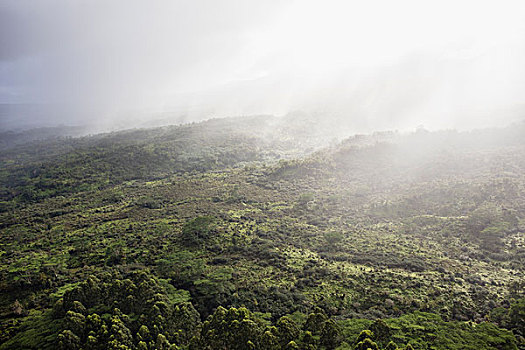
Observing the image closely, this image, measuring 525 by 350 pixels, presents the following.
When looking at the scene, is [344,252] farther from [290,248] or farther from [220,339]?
[220,339]

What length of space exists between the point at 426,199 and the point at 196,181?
369ft

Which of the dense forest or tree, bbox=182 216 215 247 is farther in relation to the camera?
tree, bbox=182 216 215 247

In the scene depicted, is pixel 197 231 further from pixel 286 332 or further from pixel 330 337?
pixel 330 337

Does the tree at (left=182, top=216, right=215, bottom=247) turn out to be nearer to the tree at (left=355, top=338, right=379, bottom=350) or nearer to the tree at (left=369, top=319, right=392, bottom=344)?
the tree at (left=369, top=319, right=392, bottom=344)

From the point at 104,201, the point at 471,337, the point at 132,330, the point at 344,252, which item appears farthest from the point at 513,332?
the point at 104,201

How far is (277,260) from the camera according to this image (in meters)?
75.7

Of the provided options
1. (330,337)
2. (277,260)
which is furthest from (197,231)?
(330,337)

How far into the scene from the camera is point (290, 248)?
84062mm

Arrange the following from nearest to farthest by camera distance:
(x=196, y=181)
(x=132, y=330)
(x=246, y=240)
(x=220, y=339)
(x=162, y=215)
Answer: (x=220, y=339), (x=132, y=330), (x=246, y=240), (x=162, y=215), (x=196, y=181)

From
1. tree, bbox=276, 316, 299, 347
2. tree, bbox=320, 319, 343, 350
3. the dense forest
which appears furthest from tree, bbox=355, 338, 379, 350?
tree, bbox=276, 316, 299, 347

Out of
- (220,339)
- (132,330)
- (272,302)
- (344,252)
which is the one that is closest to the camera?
(220,339)

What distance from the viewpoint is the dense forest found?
1799 inches

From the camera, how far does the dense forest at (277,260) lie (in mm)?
45688

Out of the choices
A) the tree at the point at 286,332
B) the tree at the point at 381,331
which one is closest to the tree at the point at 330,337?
the tree at the point at 286,332
